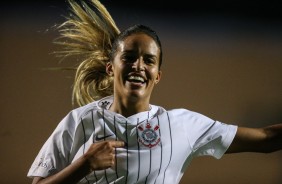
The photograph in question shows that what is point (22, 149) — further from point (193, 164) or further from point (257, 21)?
point (257, 21)

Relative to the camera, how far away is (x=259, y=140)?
1.64m

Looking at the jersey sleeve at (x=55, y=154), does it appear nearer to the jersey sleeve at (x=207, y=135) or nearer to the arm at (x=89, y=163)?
the arm at (x=89, y=163)

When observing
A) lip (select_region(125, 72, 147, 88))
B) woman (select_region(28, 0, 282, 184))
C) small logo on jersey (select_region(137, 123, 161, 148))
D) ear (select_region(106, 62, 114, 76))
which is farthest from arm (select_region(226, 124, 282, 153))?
ear (select_region(106, 62, 114, 76))

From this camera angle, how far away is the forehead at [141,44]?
1.66 metres

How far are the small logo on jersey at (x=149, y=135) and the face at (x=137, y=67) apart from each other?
0.10 m

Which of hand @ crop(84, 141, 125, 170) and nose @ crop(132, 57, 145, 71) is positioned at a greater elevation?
nose @ crop(132, 57, 145, 71)

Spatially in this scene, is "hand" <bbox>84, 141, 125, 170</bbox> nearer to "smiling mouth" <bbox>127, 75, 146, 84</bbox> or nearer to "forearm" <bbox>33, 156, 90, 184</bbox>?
"forearm" <bbox>33, 156, 90, 184</bbox>

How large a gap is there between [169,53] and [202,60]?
0.20 meters

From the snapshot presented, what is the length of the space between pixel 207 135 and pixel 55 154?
0.48 meters

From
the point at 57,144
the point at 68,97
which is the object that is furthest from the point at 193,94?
the point at 57,144

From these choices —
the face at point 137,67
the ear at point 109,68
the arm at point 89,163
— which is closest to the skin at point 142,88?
the face at point 137,67

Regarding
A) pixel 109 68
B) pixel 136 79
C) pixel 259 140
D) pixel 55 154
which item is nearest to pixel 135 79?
pixel 136 79

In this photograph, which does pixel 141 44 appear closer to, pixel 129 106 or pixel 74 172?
pixel 129 106

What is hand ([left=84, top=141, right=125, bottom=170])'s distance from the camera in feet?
4.71
